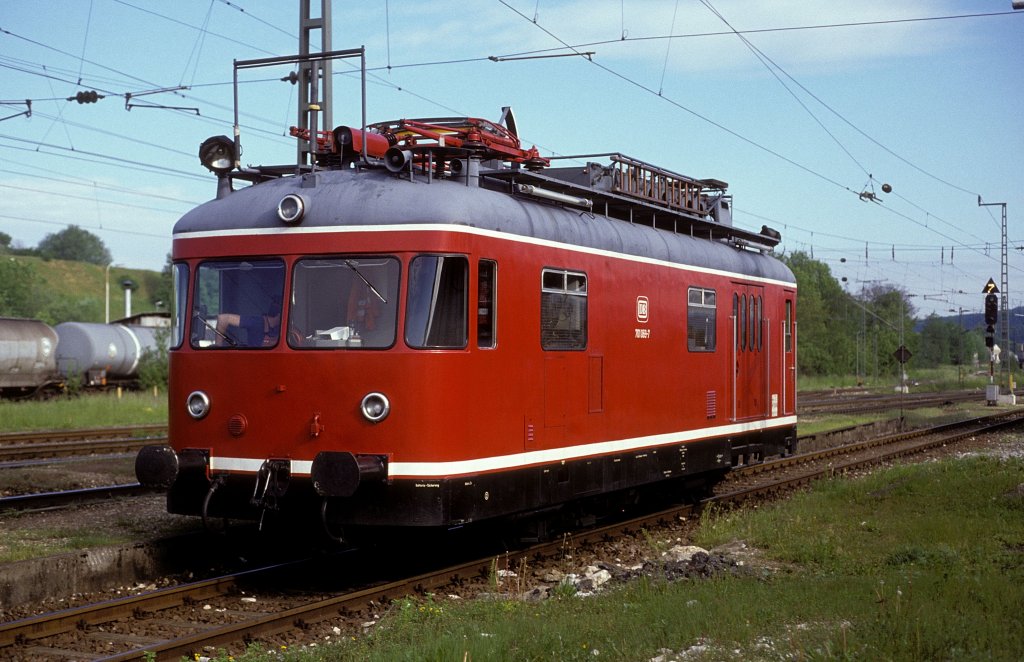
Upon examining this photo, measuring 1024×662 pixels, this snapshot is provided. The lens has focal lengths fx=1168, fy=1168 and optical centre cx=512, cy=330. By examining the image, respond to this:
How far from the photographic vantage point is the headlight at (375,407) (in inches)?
374

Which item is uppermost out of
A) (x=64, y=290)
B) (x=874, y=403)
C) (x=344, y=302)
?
(x=64, y=290)

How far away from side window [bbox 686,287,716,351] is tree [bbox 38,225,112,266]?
153816mm

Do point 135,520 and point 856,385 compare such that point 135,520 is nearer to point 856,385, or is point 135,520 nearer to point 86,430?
point 86,430

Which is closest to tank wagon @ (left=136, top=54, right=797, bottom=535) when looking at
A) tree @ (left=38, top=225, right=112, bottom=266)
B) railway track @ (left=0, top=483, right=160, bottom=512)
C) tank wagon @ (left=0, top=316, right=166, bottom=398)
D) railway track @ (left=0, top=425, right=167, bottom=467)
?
railway track @ (left=0, top=483, right=160, bottom=512)

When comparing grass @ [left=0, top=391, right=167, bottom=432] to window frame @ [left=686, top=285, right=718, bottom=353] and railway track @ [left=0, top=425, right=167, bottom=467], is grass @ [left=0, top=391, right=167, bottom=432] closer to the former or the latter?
railway track @ [left=0, top=425, right=167, bottom=467]

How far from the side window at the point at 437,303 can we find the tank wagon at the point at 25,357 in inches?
1241

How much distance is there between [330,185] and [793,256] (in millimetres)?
102376

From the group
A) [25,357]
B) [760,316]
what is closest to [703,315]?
[760,316]

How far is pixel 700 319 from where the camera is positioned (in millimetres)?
14766

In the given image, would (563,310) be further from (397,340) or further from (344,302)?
(344,302)

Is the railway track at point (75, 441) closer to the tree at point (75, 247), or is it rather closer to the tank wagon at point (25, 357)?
the tank wagon at point (25, 357)

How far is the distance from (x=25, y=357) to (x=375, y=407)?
105 feet

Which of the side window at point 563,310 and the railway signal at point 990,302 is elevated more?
the railway signal at point 990,302

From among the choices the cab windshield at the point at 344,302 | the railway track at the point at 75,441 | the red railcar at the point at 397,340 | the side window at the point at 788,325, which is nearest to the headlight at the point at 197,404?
the red railcar at the point at 397,340
